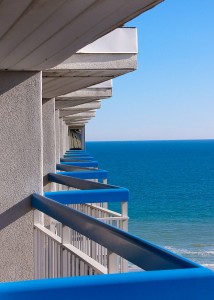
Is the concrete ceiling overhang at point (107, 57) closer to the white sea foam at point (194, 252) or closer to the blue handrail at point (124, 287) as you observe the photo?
the blue handrail at point (124, 287)

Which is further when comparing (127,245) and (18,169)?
(18,169)

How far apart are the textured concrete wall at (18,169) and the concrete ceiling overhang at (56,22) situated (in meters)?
1.13

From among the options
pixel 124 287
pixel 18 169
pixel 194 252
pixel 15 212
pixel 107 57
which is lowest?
pixel 194 252

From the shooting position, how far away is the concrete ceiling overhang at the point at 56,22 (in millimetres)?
3447

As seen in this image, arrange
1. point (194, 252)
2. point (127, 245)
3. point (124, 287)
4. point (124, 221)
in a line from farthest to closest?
point (194, 252) < point (124, 221) < point (127, 245) < point (124, 287)

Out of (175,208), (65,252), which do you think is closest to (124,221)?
(65,252)

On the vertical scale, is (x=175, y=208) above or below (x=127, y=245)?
below

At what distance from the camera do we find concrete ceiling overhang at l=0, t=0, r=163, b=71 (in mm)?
3447

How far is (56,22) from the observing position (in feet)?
12.8

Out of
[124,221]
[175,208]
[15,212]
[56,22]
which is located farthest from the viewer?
[175,208]

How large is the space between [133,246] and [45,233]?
261cm

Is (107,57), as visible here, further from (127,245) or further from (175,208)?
(175,208)

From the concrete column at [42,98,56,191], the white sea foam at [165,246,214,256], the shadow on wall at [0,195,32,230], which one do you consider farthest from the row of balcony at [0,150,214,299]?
the white sea foam at [165,246,214,256]

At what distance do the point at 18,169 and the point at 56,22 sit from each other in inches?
104
